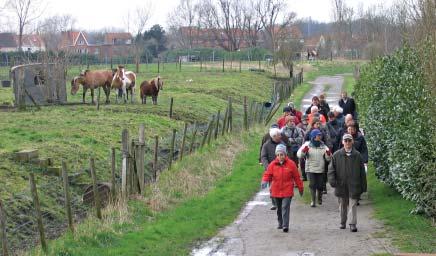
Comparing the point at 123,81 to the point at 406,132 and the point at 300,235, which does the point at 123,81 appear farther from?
the point at 300,235

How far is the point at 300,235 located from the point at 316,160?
249 cm

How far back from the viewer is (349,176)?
1205 cm

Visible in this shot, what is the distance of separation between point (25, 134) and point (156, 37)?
81211 millimetres

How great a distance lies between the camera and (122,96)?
35.0 m

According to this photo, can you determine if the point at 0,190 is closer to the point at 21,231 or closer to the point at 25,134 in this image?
the point at 21,231

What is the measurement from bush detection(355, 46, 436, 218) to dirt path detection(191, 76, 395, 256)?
92 cm

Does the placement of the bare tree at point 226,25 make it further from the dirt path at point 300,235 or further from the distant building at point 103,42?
the dirt path at point 300,235

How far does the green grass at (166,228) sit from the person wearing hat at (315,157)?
5.57 feet

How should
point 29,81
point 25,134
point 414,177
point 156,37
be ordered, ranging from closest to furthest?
point 414,177 → point 25,134 → point 29,81 → point 156,37

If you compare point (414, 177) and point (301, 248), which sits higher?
point (414, 177)

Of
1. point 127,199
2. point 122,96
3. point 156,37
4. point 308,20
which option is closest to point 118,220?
point 127,199

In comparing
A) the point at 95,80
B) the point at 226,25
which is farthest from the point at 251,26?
the point at 95,80

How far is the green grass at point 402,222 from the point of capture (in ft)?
35.6

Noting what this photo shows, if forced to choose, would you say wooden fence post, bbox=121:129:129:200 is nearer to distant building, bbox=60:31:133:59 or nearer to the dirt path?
the dirt path
